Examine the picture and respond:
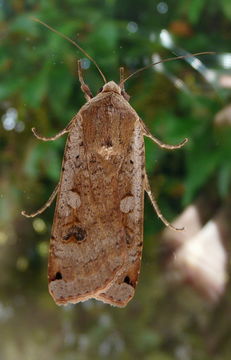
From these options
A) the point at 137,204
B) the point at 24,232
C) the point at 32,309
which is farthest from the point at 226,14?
the point at 32,309

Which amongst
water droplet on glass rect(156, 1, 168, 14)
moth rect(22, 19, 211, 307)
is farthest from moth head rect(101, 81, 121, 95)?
water droplet on glass rect(156, 1, 168, 14)

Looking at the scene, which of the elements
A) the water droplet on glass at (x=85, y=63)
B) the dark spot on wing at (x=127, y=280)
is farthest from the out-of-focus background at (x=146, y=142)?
the dark spot on wing at (x=127, y=280)

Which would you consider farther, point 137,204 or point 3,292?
point 3,292

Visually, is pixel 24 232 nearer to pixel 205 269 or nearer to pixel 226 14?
pixel 205 269

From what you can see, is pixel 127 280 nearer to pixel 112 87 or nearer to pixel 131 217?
pixel 131 217

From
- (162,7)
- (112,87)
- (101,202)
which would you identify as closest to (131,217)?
(101,202)
